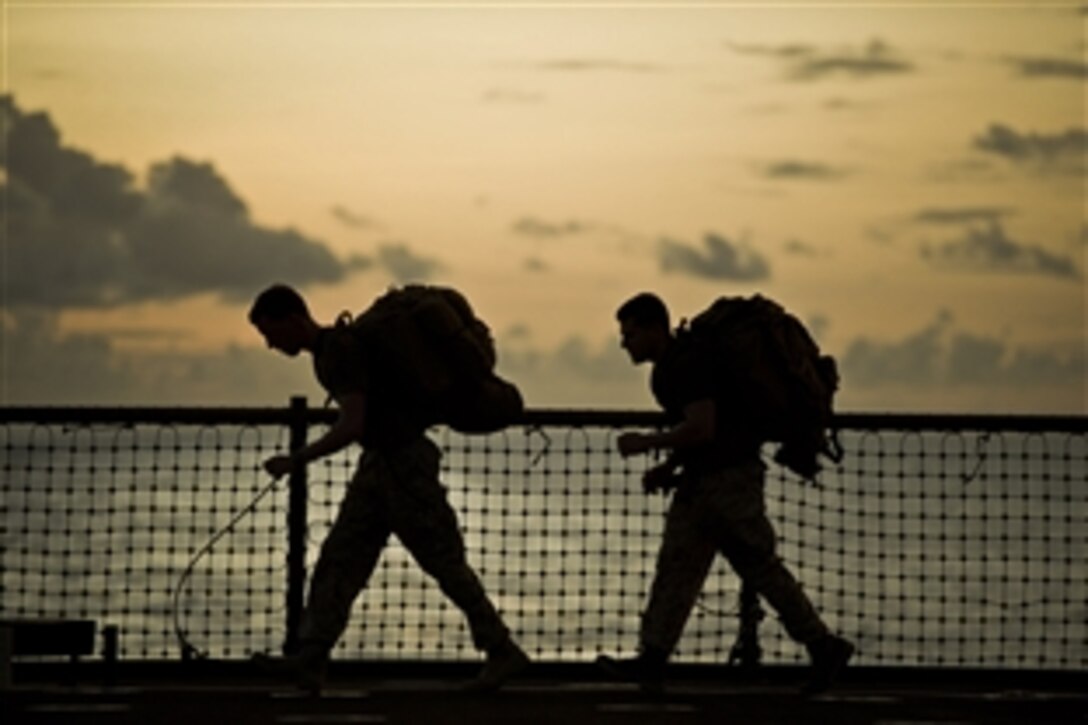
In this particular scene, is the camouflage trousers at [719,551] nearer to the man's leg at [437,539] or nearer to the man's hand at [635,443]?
the man's hand at [635,443]

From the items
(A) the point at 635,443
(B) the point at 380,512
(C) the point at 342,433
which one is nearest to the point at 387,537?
(B) the point at 380,512

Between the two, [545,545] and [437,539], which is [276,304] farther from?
[545,545]

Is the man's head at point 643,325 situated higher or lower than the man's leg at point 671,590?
higher

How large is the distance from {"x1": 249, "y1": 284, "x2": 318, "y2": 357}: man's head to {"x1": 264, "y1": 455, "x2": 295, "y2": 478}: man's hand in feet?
1.64

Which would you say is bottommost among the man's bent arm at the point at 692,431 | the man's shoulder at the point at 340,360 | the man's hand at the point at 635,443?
the man's hand at the point at 635,443

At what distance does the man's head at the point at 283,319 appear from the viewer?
13.0 metres

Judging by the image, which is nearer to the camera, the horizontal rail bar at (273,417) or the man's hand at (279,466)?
the man's hand at (279,466)

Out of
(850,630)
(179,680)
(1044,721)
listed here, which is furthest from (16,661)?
(850,630)

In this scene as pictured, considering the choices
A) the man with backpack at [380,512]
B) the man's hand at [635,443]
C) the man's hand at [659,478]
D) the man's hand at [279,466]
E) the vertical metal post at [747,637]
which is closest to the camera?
the man's hand at [279,466]

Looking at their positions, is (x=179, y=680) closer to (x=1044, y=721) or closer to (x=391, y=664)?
(x=391, y=664)

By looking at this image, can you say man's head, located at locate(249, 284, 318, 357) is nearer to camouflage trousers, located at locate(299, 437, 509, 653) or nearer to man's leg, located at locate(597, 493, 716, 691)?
camouflage trousers, located at locate(299, 437, 509, 653)

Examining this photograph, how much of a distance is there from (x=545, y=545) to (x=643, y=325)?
561 centimetres

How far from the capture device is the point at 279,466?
1284cm

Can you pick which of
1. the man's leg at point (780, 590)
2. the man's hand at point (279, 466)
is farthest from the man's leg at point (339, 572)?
the man's leg at point (780, 590)
